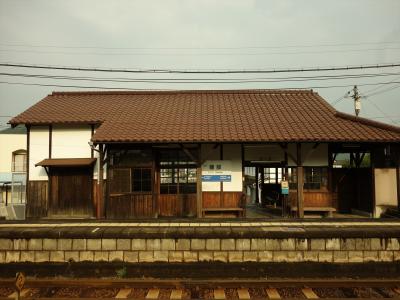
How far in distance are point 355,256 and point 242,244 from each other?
2501 mm

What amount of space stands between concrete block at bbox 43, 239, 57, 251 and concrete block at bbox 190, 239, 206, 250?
308 centimetres

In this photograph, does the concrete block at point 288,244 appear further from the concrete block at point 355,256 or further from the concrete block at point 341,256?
the concrete block at point 355,256

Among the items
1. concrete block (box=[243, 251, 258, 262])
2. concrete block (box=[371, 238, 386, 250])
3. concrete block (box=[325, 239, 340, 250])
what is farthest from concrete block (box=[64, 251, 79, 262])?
concrete block (box=[371, 238, 386, 250])

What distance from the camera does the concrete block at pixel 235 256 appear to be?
6.26m

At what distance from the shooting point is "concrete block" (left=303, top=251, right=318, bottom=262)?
20.5 feet

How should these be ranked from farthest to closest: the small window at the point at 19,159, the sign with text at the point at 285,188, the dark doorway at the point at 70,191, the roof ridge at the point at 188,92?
the small window at the point at 19,159 → the roof ridge at the point at 188,92 → the dark doorway at the point at 70,191 → the sign with text at the point at 285,188

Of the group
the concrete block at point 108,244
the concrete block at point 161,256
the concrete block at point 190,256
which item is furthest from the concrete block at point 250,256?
the concrete block at point 108,244

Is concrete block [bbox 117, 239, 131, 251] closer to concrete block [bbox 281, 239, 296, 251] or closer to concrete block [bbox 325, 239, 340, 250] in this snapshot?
concrete block [bbox 281, 239, 296, 251]

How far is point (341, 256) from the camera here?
248 inches

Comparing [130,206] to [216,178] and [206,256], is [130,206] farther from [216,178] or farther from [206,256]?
[206,256]

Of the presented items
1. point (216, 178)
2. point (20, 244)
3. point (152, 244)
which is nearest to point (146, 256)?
point (152, 244)

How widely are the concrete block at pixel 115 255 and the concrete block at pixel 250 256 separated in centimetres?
271

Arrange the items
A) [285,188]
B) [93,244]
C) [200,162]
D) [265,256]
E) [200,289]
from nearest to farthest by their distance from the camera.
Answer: [200,289], [265,256], [93,244], [200,162], [285,188]

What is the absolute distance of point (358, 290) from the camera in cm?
539
